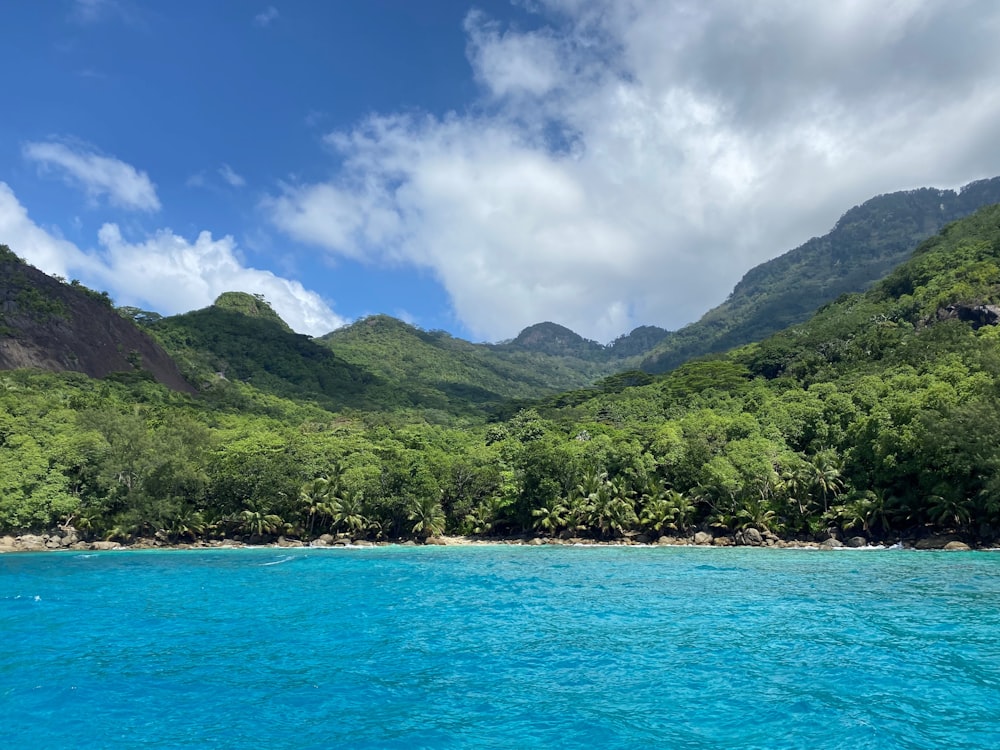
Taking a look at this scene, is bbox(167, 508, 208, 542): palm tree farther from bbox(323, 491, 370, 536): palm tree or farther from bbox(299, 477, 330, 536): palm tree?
bbox(323, 491, 370, 536): palm tree

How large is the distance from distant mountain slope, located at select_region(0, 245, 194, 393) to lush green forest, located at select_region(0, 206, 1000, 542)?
30.0ft

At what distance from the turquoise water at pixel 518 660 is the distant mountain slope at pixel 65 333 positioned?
264ft

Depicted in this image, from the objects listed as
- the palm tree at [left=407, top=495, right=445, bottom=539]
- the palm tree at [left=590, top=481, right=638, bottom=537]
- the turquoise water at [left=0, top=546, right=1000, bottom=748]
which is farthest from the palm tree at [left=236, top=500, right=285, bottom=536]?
the palm tree at [left=590, top=481, right=638, bottom=537]

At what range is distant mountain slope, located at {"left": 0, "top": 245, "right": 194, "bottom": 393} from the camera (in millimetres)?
93831

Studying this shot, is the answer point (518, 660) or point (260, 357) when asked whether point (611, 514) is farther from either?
point (260, 357)

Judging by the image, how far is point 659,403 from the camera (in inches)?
3738

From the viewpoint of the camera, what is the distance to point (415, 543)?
56625mm

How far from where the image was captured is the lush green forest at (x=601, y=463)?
44.2 meters

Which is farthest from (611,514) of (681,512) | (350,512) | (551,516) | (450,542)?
(350,512)

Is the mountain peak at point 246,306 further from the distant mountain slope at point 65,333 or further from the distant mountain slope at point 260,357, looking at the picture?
the distant mountain slope at point 65,333

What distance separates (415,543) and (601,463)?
1994 cm

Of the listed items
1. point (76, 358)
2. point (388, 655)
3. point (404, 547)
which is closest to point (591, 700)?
point (388, 655)

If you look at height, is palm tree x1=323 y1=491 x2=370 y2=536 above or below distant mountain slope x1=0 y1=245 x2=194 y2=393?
below

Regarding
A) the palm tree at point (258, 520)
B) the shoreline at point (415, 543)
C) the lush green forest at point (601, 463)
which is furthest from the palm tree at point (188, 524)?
the palm tree at point (258, 520)
